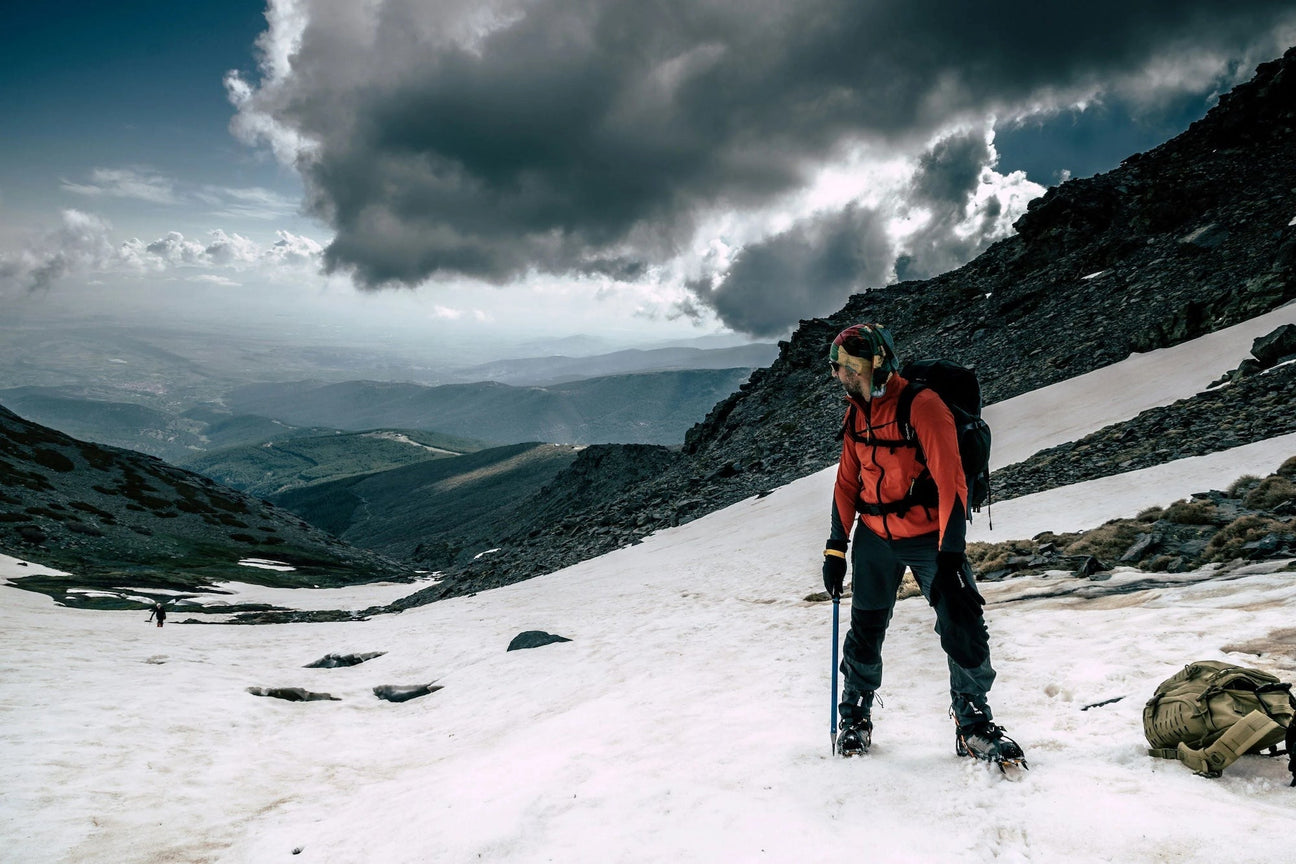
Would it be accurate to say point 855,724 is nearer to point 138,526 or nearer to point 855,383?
point 855,383

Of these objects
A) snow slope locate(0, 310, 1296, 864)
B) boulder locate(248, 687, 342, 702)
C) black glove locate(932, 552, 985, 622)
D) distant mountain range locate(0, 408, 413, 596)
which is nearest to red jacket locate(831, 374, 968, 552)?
black glove locate(932, 552, 985, 622)

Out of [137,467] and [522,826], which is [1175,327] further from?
[137,467]

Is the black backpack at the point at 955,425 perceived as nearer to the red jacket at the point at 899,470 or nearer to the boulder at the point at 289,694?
the red jacket at the point at 899,470

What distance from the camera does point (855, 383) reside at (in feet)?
19.0

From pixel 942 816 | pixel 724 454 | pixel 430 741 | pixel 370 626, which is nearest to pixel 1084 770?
pixel 942 816

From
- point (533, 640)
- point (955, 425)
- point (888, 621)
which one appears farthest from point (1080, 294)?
point (888, 621)

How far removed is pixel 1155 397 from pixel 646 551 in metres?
23.9

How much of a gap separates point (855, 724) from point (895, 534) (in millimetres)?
1958

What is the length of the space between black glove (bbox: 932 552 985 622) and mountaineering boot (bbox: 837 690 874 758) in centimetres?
130

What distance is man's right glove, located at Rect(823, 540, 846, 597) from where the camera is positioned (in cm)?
626

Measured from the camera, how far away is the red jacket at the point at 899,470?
17.1 ft

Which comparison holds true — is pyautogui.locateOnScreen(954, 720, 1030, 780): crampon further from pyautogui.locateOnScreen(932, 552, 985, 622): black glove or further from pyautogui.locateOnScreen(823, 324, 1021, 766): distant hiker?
pyautogui.locateOnScreen(932, 552, 985, 622): black glove

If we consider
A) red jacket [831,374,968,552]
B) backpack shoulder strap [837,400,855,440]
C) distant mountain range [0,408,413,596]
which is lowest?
distant mountain range [0,408,413,596]

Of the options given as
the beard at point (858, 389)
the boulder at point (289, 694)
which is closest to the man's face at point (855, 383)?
the beard at point (858, 389)
